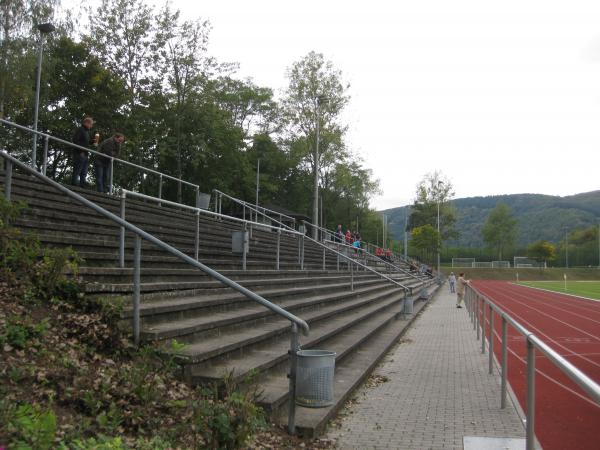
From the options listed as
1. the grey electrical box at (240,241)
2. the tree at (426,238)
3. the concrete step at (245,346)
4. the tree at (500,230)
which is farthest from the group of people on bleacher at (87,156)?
the tree at (500,230)

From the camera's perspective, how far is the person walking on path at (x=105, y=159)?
507 inches

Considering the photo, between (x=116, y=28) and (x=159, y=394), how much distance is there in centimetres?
2844

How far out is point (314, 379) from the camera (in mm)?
5375

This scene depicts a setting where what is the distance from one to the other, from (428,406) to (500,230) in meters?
95.6

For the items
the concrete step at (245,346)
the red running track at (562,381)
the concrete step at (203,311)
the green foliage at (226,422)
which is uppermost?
the concrete step at (203,311)

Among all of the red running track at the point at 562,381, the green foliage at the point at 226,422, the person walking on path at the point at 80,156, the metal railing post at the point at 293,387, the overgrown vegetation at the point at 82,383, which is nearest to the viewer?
the overgrown vegetation at the point at 82,383

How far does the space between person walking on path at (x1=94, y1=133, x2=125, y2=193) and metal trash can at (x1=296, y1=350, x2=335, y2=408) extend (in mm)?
9193

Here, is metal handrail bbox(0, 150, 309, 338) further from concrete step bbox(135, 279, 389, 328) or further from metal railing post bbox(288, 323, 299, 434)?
concrete step bbox(135, 279, 389, 328)

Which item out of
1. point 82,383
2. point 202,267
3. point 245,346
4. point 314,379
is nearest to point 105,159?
point 245,346

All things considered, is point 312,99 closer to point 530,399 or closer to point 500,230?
point 530,399

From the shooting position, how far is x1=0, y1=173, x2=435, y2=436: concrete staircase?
5.50 m

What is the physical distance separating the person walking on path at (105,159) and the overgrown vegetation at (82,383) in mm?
7460

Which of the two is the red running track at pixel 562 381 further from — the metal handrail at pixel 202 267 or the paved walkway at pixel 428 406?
Result: the metal handrail at pixel 202 267

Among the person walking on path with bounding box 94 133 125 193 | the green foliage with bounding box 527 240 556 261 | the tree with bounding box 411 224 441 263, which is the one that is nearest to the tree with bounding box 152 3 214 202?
the person walking on path with bounding box 94 133 125 193
